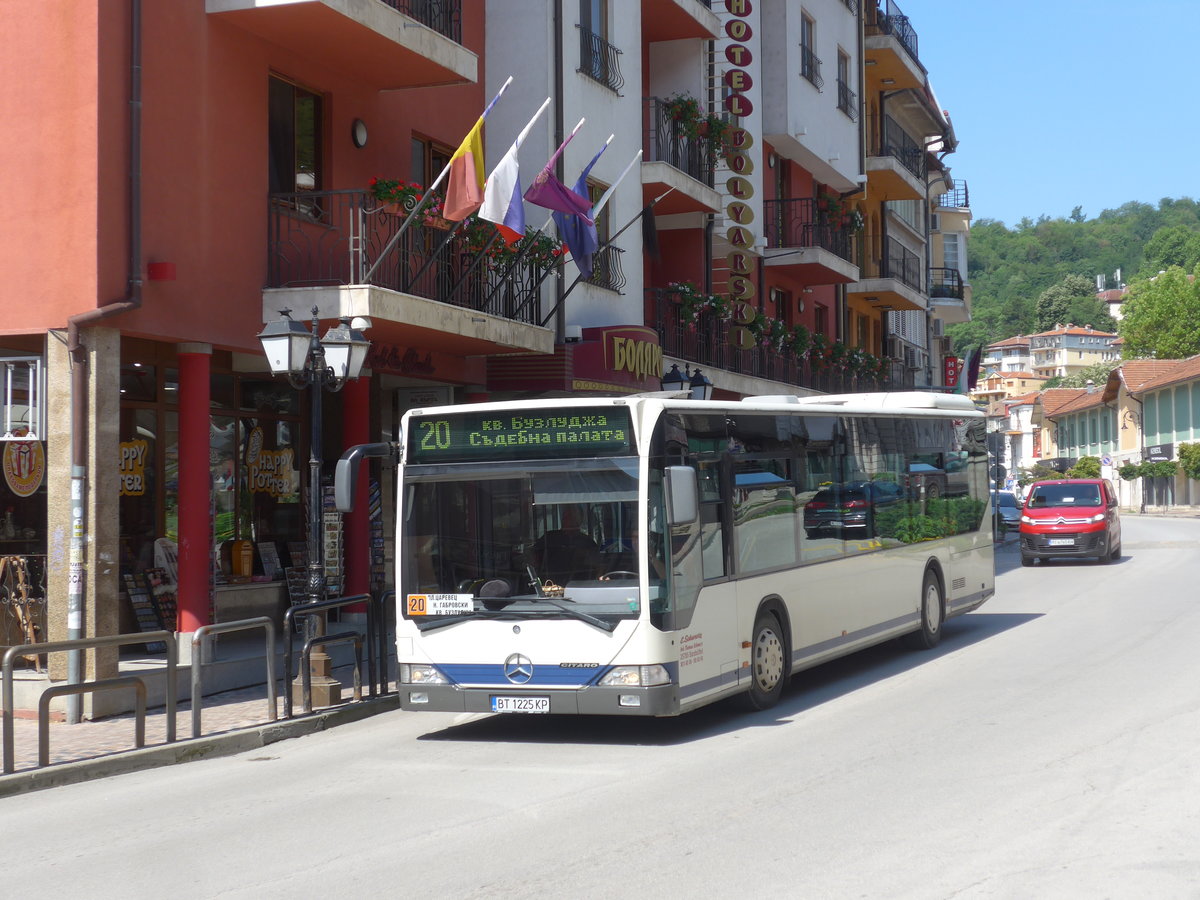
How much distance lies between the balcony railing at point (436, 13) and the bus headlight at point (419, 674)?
8608mm

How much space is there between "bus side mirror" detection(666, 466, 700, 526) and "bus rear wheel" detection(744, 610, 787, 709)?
2010 millimetres

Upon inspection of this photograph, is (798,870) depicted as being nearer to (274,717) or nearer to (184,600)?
(274,717)

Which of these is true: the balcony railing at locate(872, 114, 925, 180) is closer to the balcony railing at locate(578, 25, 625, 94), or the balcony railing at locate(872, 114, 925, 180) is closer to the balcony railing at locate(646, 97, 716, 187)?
the balcony railing at locate(646, 97, 716, 187)

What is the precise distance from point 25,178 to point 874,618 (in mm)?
9663

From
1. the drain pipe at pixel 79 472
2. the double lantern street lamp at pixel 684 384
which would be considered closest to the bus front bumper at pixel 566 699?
the drain pipe at pixel 79 472

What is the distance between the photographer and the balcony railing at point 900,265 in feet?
139

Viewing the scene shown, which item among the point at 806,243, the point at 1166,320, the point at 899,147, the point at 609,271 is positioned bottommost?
the point at 609,271

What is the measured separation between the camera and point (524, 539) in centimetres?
1131

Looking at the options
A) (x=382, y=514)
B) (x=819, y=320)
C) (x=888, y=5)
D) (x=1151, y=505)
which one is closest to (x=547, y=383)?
(x=382, y=514)

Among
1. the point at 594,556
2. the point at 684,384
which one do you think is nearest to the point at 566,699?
the point at 594,556

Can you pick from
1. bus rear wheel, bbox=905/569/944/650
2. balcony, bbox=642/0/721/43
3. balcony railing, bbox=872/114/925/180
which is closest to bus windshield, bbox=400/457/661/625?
bus rear wheel, bbox=905/569/944/650

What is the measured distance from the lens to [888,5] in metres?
42.2

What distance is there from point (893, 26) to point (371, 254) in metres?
29.3

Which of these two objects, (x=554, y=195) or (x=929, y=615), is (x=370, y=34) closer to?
(x=554, y=195)
